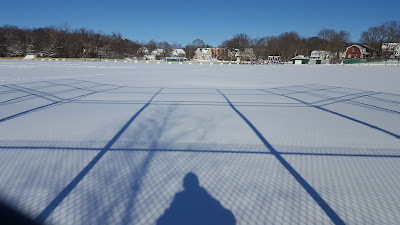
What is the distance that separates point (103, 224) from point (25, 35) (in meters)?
99.5

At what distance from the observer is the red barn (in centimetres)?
7744

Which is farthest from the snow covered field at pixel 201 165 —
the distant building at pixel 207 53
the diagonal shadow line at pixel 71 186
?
the distant building at pixel 207 53

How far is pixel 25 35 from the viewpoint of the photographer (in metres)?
78.4

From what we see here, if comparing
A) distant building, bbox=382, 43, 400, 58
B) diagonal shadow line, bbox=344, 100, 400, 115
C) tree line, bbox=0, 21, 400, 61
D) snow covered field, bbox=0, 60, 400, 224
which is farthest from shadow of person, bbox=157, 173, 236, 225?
distant building, bbox=382, 43, 400, 58

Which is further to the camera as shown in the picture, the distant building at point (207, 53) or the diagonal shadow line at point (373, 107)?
the distant building at point (207, 53)

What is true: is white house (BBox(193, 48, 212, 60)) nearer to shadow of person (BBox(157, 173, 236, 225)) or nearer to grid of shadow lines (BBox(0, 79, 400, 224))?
grid of shadow lines (BBox(0, 79, 400, 224))

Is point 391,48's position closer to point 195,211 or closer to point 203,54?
point 203,54

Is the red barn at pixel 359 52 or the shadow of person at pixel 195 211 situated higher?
the red barn at pixel 359 52

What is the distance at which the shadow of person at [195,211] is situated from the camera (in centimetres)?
206

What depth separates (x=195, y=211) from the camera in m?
2.18

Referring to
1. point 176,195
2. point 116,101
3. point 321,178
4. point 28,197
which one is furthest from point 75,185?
point 116,101

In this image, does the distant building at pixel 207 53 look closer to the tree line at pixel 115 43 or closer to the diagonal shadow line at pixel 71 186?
the tree line at pixel 115 43

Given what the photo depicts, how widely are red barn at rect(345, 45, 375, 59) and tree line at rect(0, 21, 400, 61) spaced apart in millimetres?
2966

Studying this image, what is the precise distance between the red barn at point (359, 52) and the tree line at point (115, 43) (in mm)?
2966
